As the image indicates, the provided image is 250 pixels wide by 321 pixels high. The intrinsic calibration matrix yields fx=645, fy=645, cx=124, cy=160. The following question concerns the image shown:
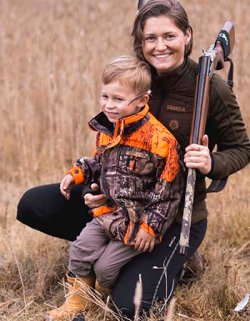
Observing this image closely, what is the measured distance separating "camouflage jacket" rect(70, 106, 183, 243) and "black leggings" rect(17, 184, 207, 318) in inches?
5.7

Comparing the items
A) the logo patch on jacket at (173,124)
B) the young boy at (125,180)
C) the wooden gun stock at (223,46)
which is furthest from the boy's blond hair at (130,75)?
the wooden gun stock at (223,46)

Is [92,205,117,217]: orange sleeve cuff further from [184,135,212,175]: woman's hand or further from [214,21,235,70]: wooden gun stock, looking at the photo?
[214,21,235,70]: wooden gun stock

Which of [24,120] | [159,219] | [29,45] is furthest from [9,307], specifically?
[29,45]

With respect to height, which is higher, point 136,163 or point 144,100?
point 144,100

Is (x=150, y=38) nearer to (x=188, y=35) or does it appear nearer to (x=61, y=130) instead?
(x=188, y=35)

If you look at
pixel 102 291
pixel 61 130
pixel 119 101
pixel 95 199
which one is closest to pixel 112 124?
pixel 119 101

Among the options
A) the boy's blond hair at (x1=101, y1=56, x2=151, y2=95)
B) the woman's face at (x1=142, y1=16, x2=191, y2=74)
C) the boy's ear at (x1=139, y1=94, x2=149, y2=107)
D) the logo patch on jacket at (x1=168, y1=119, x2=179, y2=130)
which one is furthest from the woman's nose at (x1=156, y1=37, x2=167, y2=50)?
the logo patch on jacket at (x1=168, y1=119, x2=179, y2=130)

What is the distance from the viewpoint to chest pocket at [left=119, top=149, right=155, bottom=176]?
2.70m

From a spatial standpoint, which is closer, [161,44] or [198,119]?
[198,119]

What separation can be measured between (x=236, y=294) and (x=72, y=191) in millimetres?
936

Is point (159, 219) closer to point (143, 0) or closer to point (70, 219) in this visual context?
point (70, 219)

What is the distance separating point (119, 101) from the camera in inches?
106

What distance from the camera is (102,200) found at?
289 centimetres

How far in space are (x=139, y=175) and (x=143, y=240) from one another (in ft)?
0.91
